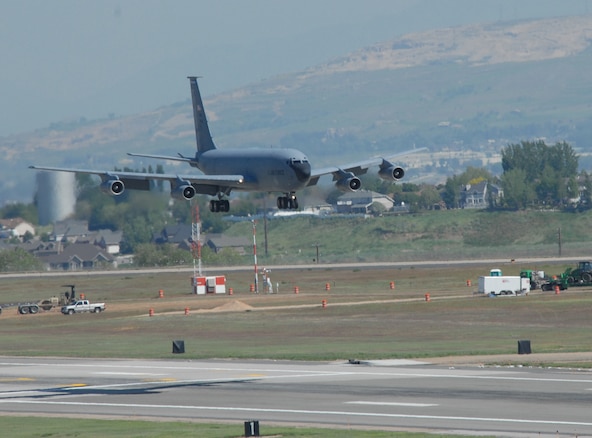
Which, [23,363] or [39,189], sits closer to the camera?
[23,363]

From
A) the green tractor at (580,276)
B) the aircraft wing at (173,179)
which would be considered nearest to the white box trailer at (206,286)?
the green tractor at (580,276)

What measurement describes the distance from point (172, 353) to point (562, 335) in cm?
2659

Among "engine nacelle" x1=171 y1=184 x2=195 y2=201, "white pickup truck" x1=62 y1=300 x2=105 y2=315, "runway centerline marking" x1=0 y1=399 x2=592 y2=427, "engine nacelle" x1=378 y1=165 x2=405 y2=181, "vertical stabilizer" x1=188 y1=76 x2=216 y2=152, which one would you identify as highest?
"vertical stabilizer" x1=188 y1=76 x2=216 y2=152

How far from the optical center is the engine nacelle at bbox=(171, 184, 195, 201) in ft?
232

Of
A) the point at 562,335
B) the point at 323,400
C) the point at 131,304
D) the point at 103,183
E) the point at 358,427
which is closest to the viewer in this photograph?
the point at 358,427

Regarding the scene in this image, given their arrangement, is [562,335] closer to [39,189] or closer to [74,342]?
[74,342]

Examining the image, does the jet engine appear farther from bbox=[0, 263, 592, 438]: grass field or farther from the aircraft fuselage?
bbox=[0, 263, 592, 438]: grass field

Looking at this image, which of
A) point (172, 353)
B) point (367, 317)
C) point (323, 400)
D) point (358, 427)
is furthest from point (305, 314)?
point (358, 427)

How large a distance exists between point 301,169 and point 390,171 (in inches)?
216

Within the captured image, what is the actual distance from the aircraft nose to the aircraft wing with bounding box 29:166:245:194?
3.85 metres

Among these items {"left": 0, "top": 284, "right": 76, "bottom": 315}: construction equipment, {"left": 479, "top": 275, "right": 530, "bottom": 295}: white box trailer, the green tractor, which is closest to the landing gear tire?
{"left": 479, "top": 275, "right": 530, "bottom": 295}: white box trailer

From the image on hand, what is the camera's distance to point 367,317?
10906 centimetres

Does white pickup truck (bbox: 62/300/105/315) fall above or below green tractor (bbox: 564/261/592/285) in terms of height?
below

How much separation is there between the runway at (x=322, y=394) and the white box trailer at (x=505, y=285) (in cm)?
5509
